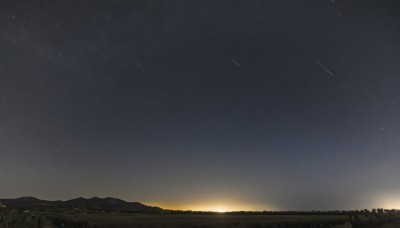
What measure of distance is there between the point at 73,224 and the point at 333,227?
3354cm

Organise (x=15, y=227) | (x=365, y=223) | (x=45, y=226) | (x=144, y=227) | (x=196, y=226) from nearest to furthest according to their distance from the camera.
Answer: (x=15, y=227) → (x=45, y=226) → (x=144, y=227) → (x=196, y=226) → (x=365, y=223)

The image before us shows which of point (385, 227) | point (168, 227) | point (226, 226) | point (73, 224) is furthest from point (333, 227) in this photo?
point (73, 224)

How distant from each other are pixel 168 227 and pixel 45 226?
15126 millimetres

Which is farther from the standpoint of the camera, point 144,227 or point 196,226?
point 196,226

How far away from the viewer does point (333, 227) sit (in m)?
50.2

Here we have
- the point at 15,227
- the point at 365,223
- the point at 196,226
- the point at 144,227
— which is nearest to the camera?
the point at 15,227

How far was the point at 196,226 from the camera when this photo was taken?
2084 inches

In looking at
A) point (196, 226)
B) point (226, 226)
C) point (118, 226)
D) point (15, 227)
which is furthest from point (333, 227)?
point (15, 227)

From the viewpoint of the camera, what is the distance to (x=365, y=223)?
5662 centimetres

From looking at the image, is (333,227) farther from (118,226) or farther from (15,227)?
(15,227)

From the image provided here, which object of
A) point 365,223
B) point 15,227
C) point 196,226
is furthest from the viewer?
point 365,223

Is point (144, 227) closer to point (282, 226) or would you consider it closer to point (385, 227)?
point (282, 226)

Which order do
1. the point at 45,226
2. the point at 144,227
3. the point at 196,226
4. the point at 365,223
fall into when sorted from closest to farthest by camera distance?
the point at 45,226 < the point at 144,227 < the point at 196,226 < the point at 365,223

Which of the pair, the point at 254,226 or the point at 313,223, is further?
the point at 313,223
